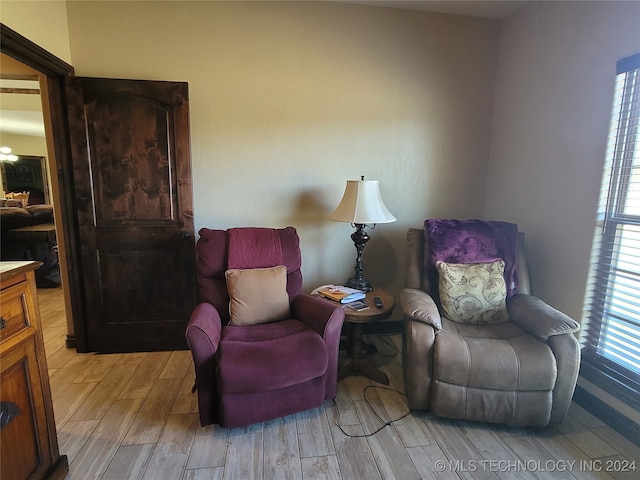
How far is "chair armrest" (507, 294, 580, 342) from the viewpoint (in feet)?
5.65

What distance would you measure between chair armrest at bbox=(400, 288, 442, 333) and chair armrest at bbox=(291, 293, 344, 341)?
0.39 m

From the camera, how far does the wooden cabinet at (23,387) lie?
1179 mm

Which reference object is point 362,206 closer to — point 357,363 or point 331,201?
point 331,201

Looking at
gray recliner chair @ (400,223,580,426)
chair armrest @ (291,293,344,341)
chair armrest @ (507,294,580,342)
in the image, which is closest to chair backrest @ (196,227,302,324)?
chair armrest @ (291,293,344,341)

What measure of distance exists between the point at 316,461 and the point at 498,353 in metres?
1.06

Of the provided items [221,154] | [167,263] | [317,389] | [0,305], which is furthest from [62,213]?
[317,389]

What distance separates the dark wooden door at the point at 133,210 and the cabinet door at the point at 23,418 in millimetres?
1196

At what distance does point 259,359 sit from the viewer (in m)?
1.64

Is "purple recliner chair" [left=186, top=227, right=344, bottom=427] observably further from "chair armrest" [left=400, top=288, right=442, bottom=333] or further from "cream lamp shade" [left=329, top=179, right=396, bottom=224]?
"cream lamp shade" [left=329, top=179, right=396, bottom=224]

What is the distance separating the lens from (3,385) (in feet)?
3.87

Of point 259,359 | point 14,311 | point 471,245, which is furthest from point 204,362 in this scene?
point 471,245

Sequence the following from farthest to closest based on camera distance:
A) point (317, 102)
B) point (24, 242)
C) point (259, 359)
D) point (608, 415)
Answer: point (24, 242)
point (317, 102)
point (608, 415)
point (259, 359)

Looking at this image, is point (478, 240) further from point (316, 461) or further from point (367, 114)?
point (316, 461)

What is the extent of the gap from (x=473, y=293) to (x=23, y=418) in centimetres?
227
